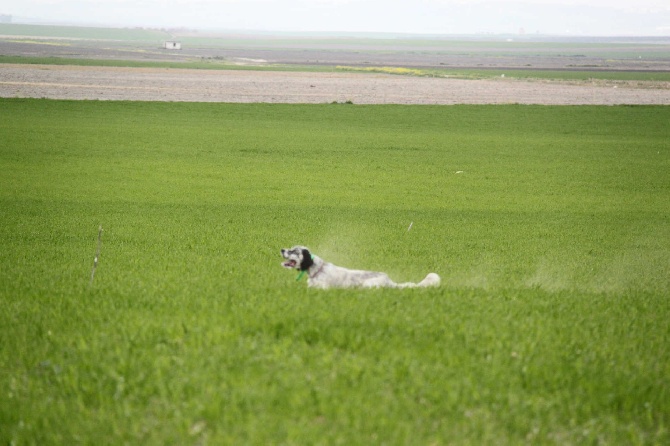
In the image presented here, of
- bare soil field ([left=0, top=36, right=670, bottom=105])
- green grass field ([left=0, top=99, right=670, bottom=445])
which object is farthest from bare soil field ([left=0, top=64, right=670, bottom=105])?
green grass field ([left=0, top=99, right=670, bottom=445])

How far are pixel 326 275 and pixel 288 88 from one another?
79.6 m

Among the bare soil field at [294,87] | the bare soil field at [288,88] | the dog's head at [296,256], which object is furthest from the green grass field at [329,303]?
the bare soil field at [288,88]

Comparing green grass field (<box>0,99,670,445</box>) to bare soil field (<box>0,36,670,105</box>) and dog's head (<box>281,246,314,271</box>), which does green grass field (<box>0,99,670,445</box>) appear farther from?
bare soil field (<box>0,36,670,105</box>)

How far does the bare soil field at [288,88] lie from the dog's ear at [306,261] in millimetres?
61114

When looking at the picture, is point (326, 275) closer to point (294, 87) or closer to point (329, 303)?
point (329, 303)

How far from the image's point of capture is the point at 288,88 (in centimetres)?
8944

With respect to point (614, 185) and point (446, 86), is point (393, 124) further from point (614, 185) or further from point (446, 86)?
point (446, 86)

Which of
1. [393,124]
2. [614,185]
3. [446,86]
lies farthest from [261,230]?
[446,86]

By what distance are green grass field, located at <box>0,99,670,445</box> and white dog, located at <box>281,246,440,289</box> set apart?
460 mm

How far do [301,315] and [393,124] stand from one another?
47953mm

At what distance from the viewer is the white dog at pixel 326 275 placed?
11.9m

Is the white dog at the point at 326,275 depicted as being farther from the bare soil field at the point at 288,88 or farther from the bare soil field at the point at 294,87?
the bare soil field at the point at 288,88

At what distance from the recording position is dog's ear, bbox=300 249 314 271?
11.9 m

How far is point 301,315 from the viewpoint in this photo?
30.1 ft
